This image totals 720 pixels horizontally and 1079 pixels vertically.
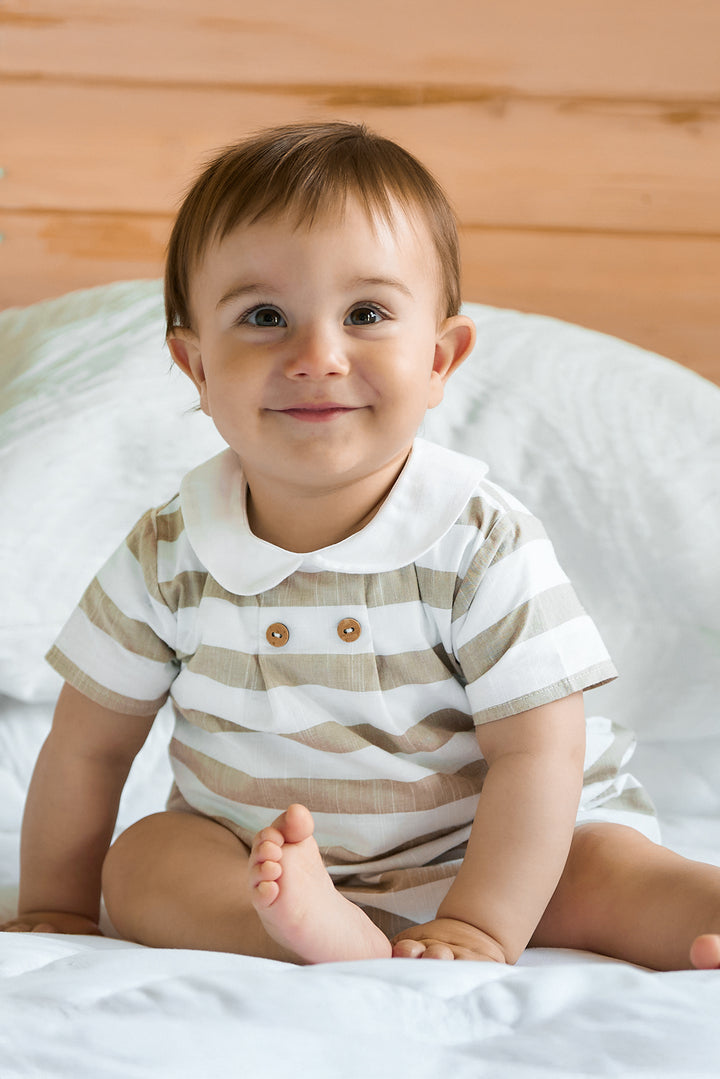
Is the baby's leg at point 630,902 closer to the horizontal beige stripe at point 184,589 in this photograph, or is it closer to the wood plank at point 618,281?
the horizontal beige stripe at point 184,589

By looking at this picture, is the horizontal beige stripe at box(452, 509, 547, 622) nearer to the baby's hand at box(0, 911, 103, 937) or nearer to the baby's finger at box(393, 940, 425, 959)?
the baby's finger at box(393, 940, 425, 959)

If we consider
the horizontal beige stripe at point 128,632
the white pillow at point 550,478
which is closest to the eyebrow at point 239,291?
the horizontal beige stripe at point 128,632

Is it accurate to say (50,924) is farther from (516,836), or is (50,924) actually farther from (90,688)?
(516,836)

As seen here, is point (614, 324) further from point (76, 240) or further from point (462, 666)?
point (462, 666)

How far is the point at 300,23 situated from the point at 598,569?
2.83ft

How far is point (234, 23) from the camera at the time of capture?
1489 millimetres

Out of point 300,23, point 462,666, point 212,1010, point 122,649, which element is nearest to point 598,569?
point 462,666

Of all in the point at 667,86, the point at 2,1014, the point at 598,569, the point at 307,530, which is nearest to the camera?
the point at 2,1014

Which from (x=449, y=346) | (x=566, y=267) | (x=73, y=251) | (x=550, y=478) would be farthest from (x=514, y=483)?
(x=73, y=251)

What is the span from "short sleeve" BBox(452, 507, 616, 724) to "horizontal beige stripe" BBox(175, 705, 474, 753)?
43 mm

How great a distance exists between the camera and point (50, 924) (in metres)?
0.83

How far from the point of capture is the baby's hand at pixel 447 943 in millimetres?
643

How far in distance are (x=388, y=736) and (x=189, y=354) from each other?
1.04 feet

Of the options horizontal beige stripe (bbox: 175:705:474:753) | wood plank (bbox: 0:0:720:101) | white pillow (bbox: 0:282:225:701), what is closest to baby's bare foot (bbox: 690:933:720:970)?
horizontal beige stripe (bbox: 175:705:474:753)
